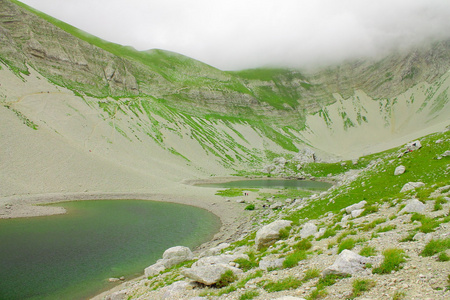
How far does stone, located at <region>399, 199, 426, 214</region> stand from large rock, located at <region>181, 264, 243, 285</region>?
34.1ft

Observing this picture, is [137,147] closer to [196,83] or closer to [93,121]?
[93,121]

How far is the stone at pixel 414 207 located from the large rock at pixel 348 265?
7146 millimetres

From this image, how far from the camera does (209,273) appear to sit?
1236 centimetres

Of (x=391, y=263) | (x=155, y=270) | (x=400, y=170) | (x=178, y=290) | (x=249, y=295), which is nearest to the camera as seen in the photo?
(x=391, y=263)

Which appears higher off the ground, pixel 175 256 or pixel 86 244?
pixel 175 256

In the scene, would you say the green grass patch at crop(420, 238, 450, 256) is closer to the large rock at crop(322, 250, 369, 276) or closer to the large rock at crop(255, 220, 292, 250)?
the large rock at crop(322, 250, 369, 276)

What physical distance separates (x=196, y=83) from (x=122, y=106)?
253 feet

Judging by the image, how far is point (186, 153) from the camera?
110m

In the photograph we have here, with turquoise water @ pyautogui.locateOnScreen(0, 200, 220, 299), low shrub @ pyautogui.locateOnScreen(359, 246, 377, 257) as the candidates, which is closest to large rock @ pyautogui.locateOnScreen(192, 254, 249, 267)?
low shrub @ pyautogui.locateOnScreen(359, 246, 377, 257)

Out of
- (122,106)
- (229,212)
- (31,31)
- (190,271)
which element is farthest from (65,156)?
(31,31)

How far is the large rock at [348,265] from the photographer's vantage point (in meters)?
9.40

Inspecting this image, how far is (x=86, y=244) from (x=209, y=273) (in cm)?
2579

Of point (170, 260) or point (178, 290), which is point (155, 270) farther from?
point (178, 290)

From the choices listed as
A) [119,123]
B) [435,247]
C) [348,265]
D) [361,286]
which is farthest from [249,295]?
[119,123]
